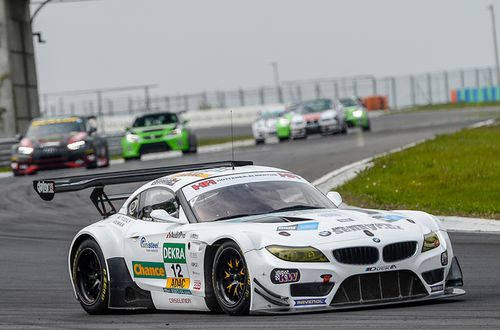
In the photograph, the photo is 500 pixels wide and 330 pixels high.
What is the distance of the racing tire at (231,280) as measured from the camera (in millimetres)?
9570

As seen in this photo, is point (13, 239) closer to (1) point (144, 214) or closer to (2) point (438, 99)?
(1) point (144, 214)

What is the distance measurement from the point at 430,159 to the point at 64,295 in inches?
514

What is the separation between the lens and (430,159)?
80.9ft

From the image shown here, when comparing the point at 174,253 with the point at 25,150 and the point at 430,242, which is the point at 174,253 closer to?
the point at 430,242

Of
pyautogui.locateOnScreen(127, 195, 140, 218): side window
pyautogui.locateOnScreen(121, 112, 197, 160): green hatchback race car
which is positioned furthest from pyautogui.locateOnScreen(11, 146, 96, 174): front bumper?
pyautogui.locateOnScreen(127, 195, 140, 218): side window

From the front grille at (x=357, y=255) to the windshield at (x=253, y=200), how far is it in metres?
1.27

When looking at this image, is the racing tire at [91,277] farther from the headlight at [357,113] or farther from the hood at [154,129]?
the headlight at [357,113]

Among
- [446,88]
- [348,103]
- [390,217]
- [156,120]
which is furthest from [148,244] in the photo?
[446,88]

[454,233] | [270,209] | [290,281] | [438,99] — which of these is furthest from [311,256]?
[438,99]

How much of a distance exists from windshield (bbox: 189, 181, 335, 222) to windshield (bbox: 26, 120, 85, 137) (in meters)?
24.2

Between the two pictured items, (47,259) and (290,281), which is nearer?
(290,281)

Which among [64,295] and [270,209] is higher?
[270,209]

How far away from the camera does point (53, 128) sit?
34.9m

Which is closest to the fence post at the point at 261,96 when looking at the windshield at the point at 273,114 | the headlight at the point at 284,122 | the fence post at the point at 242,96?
the fence post at the point at 242,96
